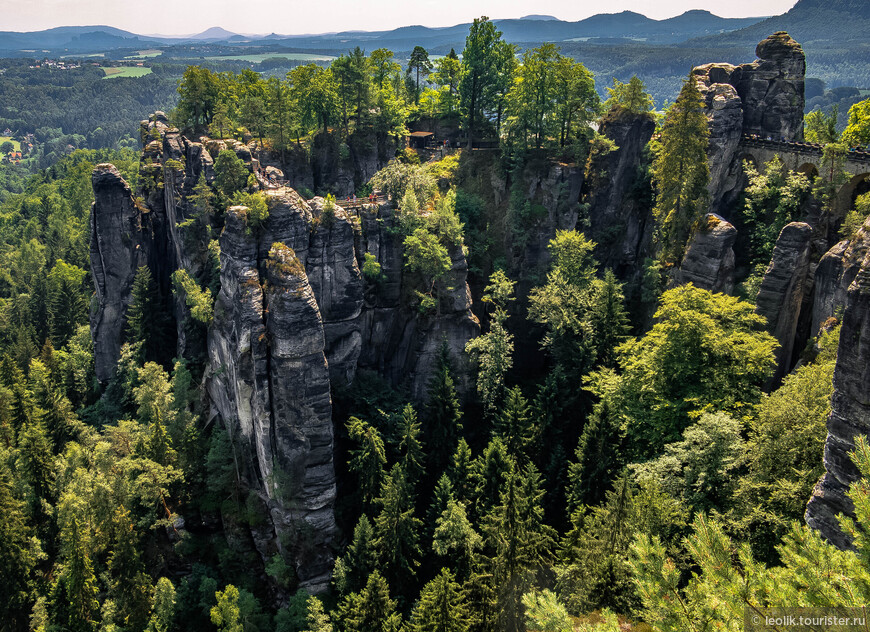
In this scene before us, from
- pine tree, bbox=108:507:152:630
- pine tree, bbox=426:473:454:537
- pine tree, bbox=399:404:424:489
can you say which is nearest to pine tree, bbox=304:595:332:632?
pine tree, bbox=426:473:454:537

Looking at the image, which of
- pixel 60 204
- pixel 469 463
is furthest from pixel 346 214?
pixel 60 204

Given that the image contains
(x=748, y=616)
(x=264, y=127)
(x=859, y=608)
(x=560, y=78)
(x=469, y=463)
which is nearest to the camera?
(x=859, y=608)

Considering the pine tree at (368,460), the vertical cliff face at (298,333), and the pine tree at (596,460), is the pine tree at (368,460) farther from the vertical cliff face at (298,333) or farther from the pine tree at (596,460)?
the pine tree at (596,460)

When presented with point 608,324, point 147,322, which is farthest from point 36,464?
point 608,324

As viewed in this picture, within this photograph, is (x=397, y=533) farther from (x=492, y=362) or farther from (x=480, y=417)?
(x=492, y=362)

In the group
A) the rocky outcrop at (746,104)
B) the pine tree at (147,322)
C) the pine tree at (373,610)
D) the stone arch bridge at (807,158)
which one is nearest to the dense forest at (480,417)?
the pine tree at (373,610)

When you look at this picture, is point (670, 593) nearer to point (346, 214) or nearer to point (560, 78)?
point (346, 214)
